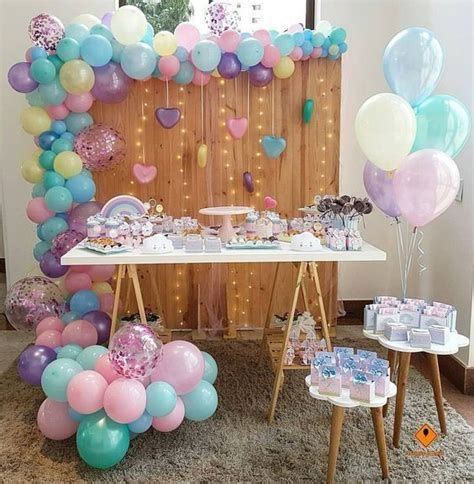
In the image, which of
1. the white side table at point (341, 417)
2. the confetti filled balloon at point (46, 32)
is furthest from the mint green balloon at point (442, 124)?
the confetti filled balloon at point (46, 32)

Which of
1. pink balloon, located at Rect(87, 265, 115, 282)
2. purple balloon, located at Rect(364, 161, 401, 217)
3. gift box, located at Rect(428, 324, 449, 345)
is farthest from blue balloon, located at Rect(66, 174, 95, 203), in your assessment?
gift box, located at Rect(428, 324, 449, 345)

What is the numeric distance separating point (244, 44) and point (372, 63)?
1.08m

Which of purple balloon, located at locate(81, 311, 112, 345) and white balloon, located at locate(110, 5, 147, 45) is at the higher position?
white balloon, located at locate(110, 5, 147, 45)

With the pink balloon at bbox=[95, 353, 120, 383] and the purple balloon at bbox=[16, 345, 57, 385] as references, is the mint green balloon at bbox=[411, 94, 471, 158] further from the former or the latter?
the purple balloon at bbox=[16, 345, 57, 385]

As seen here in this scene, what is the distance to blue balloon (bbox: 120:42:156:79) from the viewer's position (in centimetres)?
319

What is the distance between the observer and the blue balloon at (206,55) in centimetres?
323

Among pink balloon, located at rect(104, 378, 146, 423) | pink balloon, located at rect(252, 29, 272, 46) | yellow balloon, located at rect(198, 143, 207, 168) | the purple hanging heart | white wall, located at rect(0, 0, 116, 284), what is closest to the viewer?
pink balloon, located at rect(104, 378, 146, 423)

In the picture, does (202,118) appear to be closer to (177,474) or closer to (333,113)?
(333,113)

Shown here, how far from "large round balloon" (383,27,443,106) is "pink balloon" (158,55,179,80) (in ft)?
4.22

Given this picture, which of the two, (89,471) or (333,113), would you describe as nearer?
(89,471)

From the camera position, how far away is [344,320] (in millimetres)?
4121

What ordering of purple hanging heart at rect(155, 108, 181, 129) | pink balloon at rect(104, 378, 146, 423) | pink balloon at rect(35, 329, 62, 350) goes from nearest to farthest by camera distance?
pink balloon at rect(104, 378, 146, 423)
pink balloon at rect(35, 329, 62, 350)
purple hanging heart at rect(155, 108, 181, 129)

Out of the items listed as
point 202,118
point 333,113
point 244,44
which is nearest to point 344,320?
point 333,113

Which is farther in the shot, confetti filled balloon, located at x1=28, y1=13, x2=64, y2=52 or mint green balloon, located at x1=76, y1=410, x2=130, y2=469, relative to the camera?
confetti filled balloon, located at x1=28, y1=13, x2=64, y2=52
